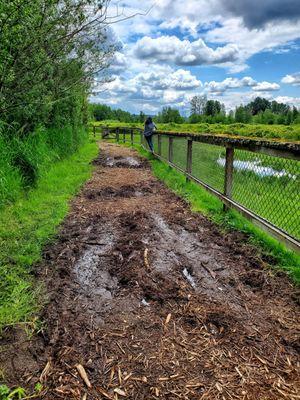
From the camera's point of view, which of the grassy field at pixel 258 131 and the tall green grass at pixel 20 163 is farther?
the grassy field at pixel 258 131

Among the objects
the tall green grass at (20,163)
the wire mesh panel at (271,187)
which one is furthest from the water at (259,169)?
the tall green grass at (20,163)

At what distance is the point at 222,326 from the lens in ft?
9.52

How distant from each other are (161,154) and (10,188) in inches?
303

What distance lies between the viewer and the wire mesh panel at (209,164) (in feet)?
20.7

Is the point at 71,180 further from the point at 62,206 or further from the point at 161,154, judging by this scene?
the point at 161,154

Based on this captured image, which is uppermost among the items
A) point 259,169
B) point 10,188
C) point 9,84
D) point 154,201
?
point 9,84

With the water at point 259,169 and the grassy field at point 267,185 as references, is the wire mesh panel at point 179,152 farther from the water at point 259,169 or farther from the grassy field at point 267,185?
the water at point 259,169

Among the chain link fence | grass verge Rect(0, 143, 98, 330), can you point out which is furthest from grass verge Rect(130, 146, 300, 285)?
grass verge Rect(0, 143, 98, 330)

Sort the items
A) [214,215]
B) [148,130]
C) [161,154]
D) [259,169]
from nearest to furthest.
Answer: [259,169] → [214,215] → [161,154] → [148,130]

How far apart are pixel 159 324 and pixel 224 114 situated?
103698mm

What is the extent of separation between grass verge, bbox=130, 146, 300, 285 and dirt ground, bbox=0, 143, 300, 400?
179mm

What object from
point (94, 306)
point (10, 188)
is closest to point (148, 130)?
point (10, 188)

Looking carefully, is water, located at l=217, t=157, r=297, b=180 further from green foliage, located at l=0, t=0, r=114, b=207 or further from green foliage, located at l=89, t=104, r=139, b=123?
green foliage, located at l=89, t=104, r=139, b=123

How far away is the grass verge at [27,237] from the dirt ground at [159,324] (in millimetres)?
167
